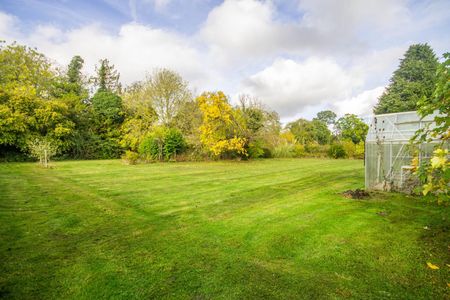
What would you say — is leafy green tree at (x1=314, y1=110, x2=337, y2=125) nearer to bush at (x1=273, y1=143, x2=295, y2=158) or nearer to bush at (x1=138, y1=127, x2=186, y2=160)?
bush at (x1=273, y1=143, x2=295, y2=158)

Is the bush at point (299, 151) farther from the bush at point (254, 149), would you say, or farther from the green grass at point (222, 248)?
the green grass at point (222, 248)

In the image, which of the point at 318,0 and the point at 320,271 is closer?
the point at 320,271

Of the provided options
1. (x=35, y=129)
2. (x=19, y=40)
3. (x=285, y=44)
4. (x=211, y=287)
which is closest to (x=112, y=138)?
(x=35, y=129)

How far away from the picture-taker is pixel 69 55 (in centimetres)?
3453

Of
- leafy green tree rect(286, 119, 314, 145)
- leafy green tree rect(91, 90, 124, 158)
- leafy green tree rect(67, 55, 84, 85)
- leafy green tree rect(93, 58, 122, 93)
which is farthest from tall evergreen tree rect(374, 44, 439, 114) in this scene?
leafy green tree rect(67, 55, 84, 85)

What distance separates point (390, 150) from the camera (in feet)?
28.2

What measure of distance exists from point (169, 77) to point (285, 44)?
13752 mm

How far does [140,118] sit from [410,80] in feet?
126

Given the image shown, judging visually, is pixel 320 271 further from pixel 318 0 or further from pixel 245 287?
pixel 318 0

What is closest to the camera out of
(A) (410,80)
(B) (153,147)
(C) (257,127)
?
Answer: (B) (153,147)

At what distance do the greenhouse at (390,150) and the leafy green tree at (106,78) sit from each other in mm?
37891

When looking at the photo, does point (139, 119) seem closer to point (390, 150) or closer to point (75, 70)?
point (75, 70)

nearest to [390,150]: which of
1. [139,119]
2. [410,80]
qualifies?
[139,119]

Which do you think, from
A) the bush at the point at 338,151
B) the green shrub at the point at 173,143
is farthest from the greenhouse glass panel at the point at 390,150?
the bush at the point at 338,151
